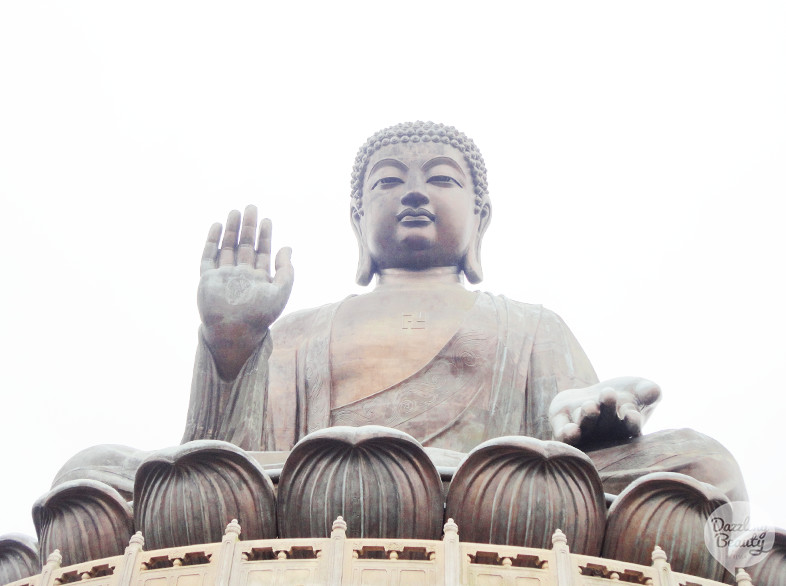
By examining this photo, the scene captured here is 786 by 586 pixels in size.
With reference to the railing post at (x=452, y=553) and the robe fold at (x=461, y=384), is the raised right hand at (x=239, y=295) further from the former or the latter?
the railing post at (x=452, y=553)

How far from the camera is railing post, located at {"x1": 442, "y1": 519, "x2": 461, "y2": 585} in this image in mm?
5402

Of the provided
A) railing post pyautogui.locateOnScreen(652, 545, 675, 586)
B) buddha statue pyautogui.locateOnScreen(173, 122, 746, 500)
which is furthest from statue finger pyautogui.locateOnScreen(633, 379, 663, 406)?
railing post pyautogui.locateOnScreen(652, 545, 675, 586)

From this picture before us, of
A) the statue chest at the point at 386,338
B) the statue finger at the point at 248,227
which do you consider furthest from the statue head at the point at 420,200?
the statue finger at the point at 248,227

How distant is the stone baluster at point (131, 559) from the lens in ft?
18.3

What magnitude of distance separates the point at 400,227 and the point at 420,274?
0.40 m

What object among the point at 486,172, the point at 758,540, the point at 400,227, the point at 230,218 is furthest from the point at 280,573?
the point at 486,172

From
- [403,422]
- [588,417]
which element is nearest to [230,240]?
[403,422]

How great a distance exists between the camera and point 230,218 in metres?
7.68

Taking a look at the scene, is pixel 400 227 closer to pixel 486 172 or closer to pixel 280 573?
pixel 486 172

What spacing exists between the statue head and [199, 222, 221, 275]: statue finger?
2.30 metres

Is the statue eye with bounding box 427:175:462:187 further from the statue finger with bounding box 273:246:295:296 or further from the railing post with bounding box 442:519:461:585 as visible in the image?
the railing post with bounding box 442:519:461:585

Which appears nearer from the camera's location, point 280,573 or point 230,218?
point 280,573

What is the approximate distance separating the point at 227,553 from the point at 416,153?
16.5ft

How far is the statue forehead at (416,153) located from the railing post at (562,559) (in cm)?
480
